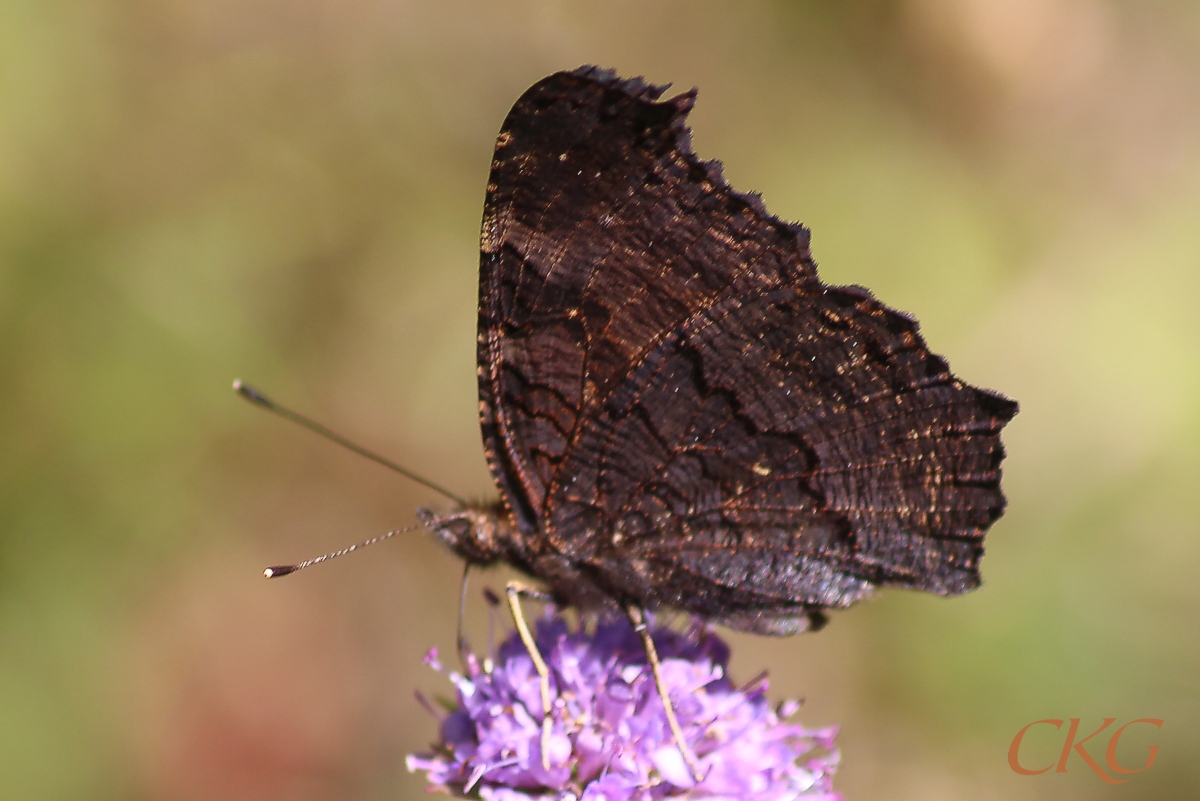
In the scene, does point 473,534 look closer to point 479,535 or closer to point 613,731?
point 479,535

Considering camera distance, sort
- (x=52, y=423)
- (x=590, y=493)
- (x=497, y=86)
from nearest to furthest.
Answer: (x=590, y=493)
(x=52, y=423)
(x=497, y=86)

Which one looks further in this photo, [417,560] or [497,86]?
[497,86]

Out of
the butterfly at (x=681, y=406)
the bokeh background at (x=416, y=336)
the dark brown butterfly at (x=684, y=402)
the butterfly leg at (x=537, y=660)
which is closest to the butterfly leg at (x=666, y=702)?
the butterfly at (x=681, y=406)

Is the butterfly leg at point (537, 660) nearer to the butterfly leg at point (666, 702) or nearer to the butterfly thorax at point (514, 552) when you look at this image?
the butterfly thorax at point (514, 552)

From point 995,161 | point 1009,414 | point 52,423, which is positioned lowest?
point 1009,414

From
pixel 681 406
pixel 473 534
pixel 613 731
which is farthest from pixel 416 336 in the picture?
pixel 613 731


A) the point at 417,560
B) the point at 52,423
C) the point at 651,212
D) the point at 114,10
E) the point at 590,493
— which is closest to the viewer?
the point at 651,212

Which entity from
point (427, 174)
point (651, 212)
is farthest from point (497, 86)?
point (651, 212)

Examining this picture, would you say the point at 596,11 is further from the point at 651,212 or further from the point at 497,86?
the point at 651,212
